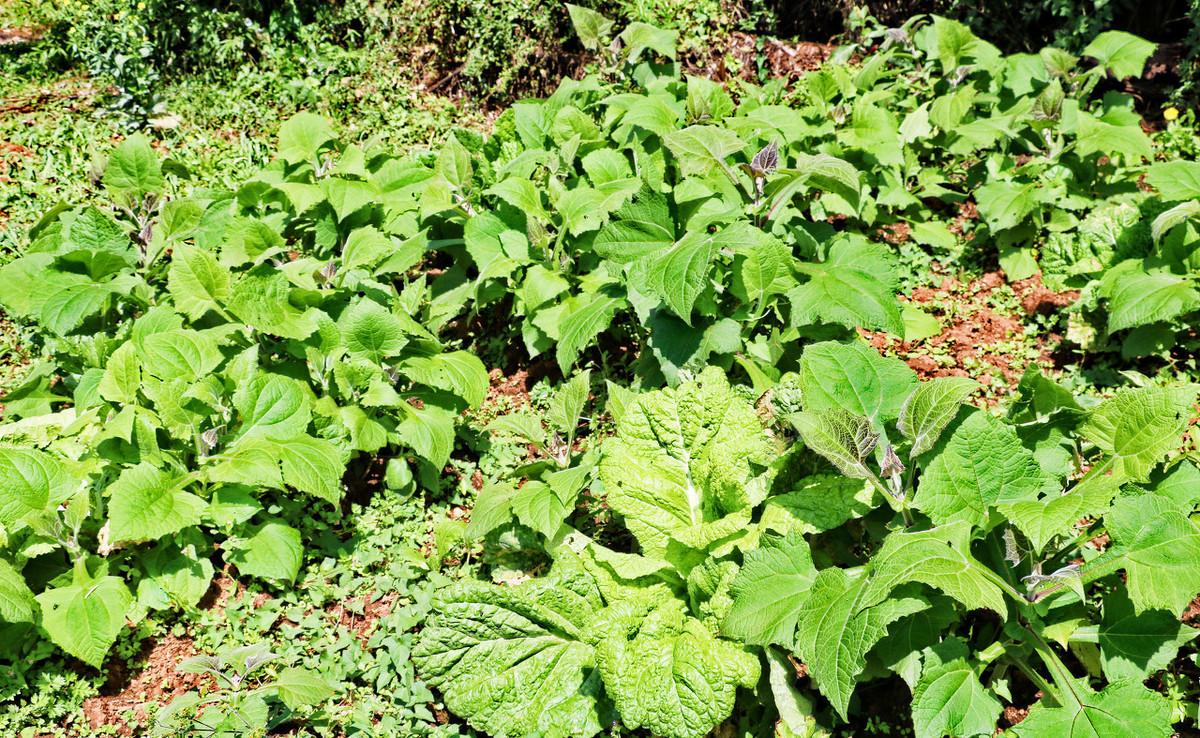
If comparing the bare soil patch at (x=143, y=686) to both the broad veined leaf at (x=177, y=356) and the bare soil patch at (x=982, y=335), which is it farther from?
the bare soil patch at (x=982, y=335)

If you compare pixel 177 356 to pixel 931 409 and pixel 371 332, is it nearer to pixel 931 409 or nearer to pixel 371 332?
pixel 371 332

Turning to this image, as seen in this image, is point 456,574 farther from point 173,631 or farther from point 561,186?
point 561,186

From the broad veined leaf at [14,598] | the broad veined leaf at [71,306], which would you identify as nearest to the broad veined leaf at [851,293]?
the broad veined leaf at [14,598]

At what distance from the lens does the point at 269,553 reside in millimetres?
3592

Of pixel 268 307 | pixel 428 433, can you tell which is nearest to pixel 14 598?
pixel 268 307

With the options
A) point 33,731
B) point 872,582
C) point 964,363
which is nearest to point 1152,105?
point 964,363

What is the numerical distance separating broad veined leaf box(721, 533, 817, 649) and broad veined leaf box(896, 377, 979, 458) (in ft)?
1.53

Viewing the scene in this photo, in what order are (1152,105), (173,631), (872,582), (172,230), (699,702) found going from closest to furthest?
(872,582) < (699,702) < (173,631) < (172,230) < (1152,105)

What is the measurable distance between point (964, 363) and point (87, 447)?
3894mm

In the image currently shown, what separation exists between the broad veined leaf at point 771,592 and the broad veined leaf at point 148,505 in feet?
6.29

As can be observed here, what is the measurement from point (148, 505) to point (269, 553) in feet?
1.64

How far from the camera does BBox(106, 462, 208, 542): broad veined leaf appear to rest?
3.19m

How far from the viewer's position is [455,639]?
3219mm

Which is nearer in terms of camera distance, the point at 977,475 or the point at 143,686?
the point at 977,475
